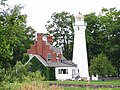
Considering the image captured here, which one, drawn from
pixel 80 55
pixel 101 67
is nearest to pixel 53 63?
pixel 80 55

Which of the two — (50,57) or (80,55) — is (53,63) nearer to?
(50,57)

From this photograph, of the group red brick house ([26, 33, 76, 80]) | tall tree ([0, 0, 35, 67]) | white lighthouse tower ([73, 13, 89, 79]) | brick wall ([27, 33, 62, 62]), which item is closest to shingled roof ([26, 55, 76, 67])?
red brick house ([26, 33, 76, 80])

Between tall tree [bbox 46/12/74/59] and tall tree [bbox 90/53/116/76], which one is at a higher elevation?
tall tree [bbox 46/12/74/59]

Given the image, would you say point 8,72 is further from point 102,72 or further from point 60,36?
point 60,36

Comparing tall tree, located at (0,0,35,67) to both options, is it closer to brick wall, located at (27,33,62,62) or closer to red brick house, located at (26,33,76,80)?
red brick house, located at (26,33,76,80)

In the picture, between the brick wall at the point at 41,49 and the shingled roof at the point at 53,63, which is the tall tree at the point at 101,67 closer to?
the shingled roof at the point at 53,63

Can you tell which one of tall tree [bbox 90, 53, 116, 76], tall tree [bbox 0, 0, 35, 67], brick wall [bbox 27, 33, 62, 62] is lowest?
tall tree [bbox 0, 0, 35, 67]

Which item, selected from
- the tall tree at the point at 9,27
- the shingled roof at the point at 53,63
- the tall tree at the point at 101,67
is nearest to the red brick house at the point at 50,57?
the shingled roof at the point at 53,63

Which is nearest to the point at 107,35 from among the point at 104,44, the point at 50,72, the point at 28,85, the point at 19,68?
the point at 104,44

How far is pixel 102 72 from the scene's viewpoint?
61.0m

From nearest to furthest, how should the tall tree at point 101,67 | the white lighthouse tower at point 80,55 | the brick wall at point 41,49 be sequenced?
the tall tree at point 101,67 < the brick wall at point 41,49 < the white lighthouse tower at point 80,55

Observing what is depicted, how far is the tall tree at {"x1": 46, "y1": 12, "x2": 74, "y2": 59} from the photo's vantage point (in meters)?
78.1

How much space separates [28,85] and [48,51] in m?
49.2

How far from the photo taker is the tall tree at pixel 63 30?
78062 mm
